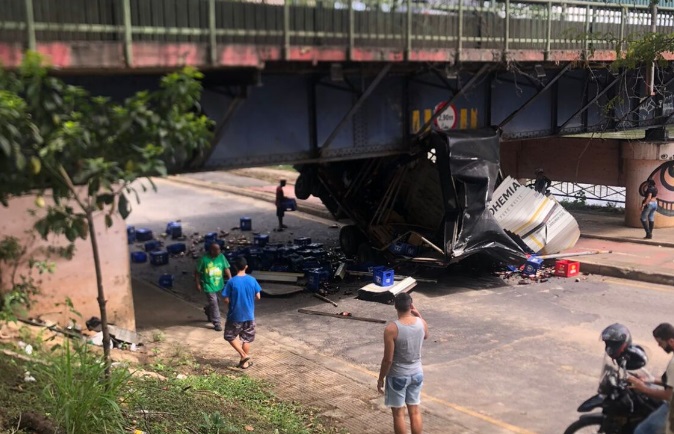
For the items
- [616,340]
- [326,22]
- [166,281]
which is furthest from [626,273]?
[166,281]

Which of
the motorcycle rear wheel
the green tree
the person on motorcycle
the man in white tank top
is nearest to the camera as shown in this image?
the green tree

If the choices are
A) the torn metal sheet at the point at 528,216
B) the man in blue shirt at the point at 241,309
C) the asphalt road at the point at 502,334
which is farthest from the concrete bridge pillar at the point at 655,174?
the man in blue shirt at the point at 241,309

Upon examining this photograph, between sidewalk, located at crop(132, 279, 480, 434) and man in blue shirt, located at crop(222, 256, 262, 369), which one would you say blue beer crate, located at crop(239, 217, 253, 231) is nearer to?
sidewalk, located at crop(132, 279, 480, 434)

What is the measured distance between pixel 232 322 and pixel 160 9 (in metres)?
4.26

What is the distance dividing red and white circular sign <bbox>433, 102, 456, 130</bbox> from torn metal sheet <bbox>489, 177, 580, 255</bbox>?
1.91 meters

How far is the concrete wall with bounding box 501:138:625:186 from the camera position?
19906 mm

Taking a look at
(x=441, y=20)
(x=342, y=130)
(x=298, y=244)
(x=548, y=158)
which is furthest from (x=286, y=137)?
(x=548, y=158)

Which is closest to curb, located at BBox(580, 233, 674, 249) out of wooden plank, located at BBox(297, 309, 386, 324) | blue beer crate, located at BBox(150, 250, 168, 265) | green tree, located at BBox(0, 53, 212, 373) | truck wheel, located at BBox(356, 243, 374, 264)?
truck wheel, located at BBox(356, 243, 374, 264)

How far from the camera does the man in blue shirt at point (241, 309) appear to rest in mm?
9281

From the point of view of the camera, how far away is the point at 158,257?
16.7 meters

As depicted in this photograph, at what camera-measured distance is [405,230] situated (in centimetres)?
1572

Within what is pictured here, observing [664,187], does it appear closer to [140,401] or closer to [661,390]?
[661,390]

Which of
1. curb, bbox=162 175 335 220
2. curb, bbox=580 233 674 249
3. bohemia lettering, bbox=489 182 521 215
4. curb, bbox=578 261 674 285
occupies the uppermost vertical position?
bohemia lettering, bbox=489 182 521 215

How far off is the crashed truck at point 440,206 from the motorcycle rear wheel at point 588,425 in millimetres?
7191
